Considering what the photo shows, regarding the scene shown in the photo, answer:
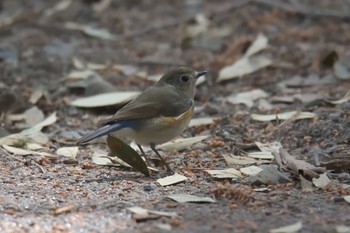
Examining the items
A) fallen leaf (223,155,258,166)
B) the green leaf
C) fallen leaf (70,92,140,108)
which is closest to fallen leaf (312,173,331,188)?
fallen leaf (223,155,258,166)

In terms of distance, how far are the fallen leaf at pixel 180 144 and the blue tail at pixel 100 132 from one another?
0.74 metres

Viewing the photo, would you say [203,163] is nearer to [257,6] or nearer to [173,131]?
[173,131]

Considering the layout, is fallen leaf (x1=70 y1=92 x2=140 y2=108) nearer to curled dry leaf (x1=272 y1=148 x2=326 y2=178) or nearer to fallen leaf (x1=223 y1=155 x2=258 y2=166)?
fallen leaf (x1=223 y1=155 x2=258 y2=166)

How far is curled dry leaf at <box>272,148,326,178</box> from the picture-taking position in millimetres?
5160

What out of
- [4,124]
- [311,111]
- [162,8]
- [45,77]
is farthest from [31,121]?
[162,8]

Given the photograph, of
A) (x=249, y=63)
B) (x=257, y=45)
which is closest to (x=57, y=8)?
(x=257, y=45)

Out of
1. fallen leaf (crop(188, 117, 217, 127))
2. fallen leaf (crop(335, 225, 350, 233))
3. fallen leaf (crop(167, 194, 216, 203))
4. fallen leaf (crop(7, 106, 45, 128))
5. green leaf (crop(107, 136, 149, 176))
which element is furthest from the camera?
fallen leaf (crop(7, 106, 45, 128))

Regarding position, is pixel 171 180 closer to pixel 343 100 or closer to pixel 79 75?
pixel 343 100

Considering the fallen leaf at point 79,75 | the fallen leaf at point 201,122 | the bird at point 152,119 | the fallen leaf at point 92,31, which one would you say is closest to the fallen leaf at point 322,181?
the bird at point 152,119

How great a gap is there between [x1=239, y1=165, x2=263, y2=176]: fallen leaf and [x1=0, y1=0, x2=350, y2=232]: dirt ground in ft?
0.44

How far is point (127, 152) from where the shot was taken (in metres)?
5.45

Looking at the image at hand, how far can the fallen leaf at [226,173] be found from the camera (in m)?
5.29

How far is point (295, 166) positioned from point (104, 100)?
2.55 metres

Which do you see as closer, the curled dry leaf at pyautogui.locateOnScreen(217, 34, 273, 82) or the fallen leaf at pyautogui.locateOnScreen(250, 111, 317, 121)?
the fallen leaf at pyautogui.locateOnScreen(250, 111, 317, 121)
